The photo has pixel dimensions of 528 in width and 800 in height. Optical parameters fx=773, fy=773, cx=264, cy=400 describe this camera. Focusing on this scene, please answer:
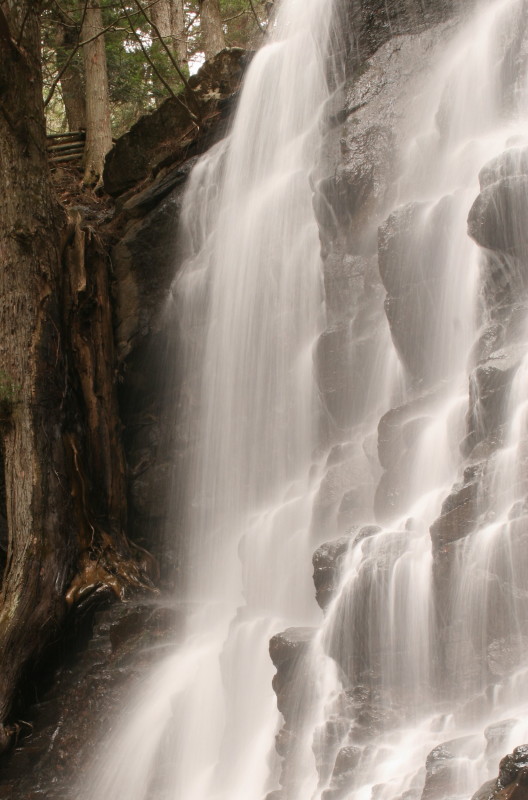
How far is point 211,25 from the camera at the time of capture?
14.6 meters

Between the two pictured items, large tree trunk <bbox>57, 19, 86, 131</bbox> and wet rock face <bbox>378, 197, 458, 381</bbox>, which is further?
large tree trunk <bbox>57, 19, 86, 131</bbox>

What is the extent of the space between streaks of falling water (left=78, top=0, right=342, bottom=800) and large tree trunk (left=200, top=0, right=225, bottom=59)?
3.21 metres

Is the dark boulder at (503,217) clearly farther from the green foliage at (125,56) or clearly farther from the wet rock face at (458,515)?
the green foliage at (125,56)

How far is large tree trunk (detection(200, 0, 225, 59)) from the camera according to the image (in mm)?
14453

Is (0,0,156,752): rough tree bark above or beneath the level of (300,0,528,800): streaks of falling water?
above

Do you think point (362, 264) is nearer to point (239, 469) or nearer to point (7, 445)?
point (239, 469)

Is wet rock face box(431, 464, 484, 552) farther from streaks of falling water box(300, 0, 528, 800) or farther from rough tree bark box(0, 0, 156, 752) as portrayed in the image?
rough tree bark box(0, 0, 156, 752)

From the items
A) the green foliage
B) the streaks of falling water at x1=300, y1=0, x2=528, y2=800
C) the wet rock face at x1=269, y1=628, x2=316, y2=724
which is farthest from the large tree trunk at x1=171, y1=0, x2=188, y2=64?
the wet rock face at x1=269, y1=628, x2=316, y2=724

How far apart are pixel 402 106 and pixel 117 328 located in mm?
4467

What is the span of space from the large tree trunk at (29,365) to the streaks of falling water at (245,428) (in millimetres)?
1481

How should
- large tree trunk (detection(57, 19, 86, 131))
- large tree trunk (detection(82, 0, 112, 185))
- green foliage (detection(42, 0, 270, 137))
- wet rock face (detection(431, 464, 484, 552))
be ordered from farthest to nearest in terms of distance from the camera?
large tree trunk (detection(57, 19, 86, 131))
green foliage (detection(42, 0, 270, 137))
large tree trunk (detection(82, 0, 112, 185))
wet rock face (detection(431, 464, 484, 552))

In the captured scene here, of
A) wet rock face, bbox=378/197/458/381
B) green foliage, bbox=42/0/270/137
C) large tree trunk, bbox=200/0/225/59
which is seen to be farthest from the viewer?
large tree trunk, bbox=200/0/225/59

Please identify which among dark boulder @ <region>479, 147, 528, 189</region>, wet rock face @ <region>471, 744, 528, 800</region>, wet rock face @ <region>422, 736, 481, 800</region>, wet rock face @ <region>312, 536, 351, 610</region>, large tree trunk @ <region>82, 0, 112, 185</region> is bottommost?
wet rock face @ <region>422, 736, 481, 800</region>

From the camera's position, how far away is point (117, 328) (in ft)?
33.2
